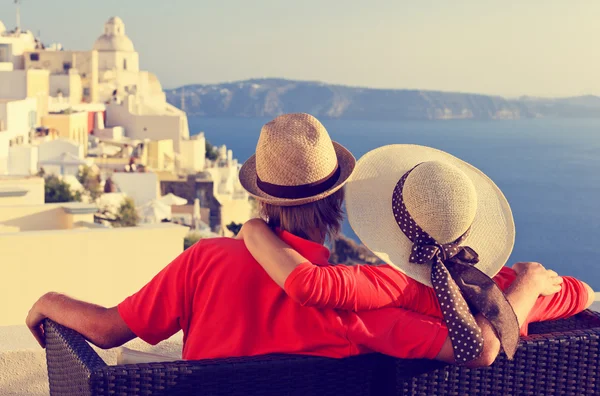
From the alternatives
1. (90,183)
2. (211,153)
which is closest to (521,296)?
(90,183)

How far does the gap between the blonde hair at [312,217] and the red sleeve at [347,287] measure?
94mm

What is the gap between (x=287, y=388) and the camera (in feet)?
5.39

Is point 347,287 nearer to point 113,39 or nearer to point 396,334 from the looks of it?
point 396,334

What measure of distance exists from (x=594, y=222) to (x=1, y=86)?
36.9 metres

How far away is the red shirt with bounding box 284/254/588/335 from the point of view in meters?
1.66

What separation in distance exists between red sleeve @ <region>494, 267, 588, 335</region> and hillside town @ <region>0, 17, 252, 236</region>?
1901cm

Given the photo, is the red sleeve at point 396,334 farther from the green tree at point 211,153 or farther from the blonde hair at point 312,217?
the green tree at point 211,153

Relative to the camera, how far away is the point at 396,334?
1.69m

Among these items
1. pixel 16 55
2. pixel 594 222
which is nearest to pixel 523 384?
pixel 16 55

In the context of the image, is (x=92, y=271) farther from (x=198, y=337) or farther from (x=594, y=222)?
(x=594, y=222)

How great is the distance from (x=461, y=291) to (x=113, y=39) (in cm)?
6938

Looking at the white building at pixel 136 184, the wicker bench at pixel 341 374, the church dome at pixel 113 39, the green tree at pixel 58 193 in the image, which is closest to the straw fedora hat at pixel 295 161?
the wicker bench at pixel 341 374

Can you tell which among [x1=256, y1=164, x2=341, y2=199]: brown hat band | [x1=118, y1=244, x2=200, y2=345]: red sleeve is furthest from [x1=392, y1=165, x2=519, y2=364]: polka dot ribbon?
[x1=118, y1=244, x2=200, y2=345]: red sleeve

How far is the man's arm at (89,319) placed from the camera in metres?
1.84
